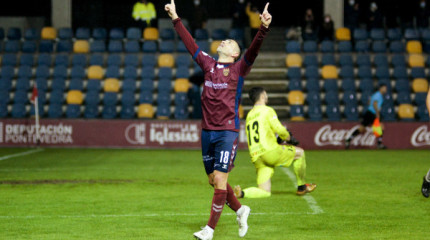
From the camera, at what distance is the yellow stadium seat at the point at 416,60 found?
24672mm

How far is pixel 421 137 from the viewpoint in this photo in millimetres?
21547

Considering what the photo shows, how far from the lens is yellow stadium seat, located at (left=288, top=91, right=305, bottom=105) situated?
76.4 ft

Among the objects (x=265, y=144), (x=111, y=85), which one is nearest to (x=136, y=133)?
(x=111, y=85)

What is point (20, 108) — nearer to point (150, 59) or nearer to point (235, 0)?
point (150, 59)

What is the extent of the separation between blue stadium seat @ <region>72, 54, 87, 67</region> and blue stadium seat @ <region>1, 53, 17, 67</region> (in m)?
2.15

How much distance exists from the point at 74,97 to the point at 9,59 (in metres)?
3.44

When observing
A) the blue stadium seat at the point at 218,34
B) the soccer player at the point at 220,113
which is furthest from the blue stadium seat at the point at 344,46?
the soccer player at the point at 220,113

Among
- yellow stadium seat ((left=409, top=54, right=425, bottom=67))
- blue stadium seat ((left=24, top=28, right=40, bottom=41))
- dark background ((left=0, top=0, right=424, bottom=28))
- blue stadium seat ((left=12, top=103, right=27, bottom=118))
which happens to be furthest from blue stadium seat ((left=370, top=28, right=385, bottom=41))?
blue stadium seat ((left=12, top=103, right=27, bottom=118))

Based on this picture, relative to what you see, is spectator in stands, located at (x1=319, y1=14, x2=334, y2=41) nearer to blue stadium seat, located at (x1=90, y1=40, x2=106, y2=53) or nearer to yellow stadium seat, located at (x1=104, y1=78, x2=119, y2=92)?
yellow stadium seat, located at (x1=104, y1=78, x2=119, y2=92)

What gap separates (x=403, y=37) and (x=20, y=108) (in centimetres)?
1431

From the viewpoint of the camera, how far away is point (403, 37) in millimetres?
26547

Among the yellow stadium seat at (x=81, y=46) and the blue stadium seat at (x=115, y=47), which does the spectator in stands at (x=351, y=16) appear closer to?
the blue stadium seat at (x=115, y=47)

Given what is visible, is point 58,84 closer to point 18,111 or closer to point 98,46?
point 18,111

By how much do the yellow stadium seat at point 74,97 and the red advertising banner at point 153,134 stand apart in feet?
6.40
